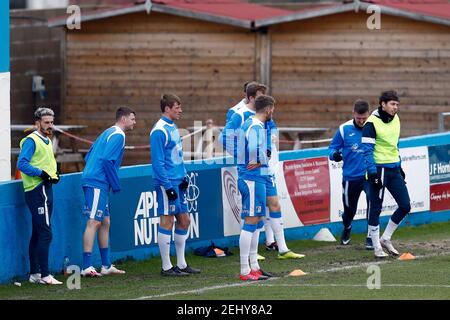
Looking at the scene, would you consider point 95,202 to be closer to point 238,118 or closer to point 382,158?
point 238,118

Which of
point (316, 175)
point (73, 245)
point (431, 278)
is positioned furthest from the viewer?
point (316, 175)

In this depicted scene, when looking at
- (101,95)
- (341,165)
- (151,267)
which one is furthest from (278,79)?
(151,267)

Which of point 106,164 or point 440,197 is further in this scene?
point 440,197

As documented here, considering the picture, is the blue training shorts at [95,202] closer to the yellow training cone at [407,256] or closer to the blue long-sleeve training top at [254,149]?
the blue long-sleeve training top at [254,149]

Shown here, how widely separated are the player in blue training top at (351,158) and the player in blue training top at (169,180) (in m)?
2.92

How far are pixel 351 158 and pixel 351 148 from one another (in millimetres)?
145

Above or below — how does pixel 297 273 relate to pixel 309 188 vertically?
below

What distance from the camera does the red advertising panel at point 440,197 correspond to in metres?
18.7

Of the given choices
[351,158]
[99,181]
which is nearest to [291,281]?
[99,181]

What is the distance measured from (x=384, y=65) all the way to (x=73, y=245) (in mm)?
13329

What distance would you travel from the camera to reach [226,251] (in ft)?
49.6

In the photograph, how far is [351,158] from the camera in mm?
15750
